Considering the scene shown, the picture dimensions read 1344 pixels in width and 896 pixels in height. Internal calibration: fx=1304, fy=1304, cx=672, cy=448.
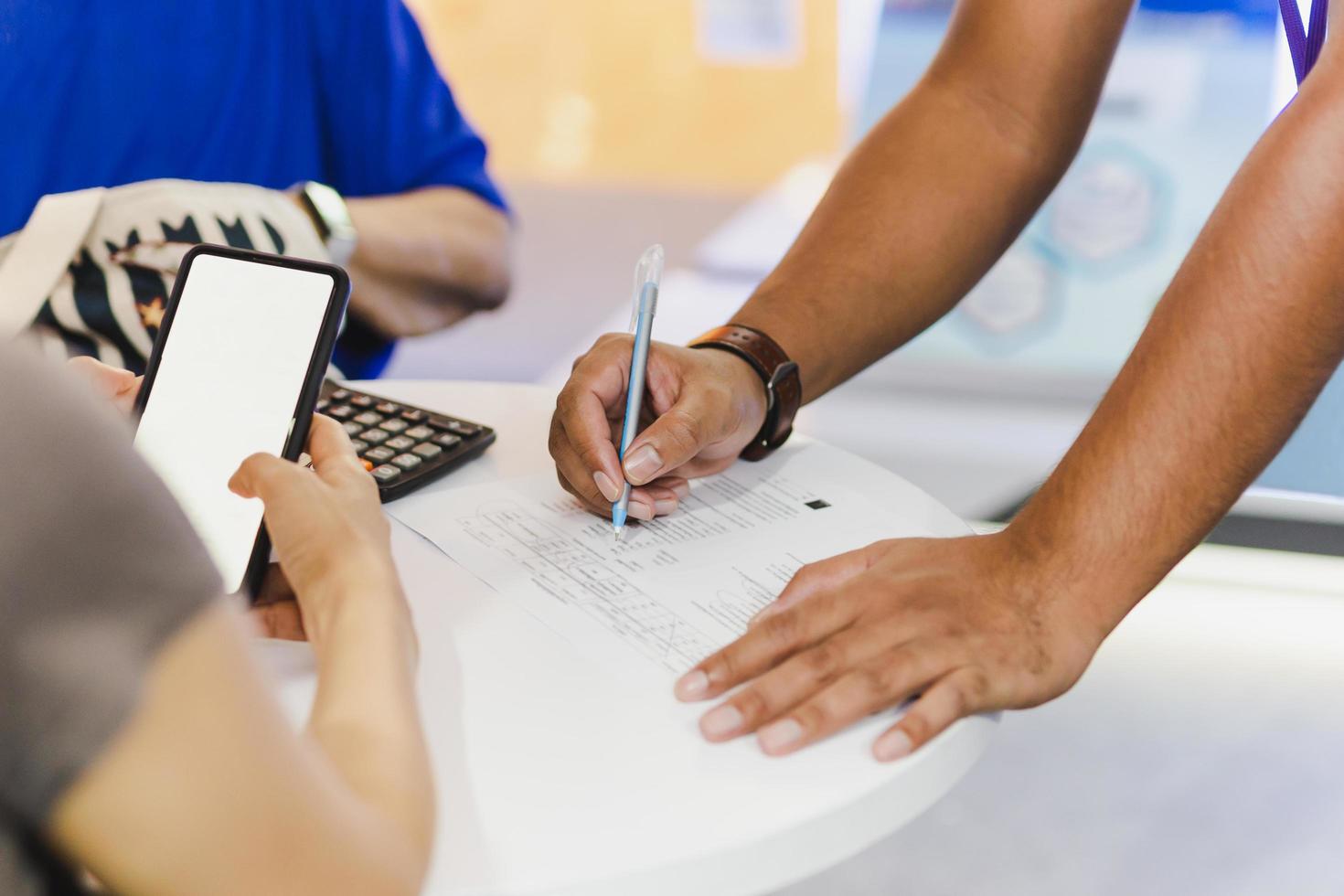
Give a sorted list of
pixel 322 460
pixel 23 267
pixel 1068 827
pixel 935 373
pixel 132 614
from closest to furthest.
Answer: pixel 132 614
pixel 322 460
pixel 23 267
pixel 1068 827
pixel 935 373

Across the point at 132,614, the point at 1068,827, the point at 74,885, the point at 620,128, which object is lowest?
the point at 1068,827

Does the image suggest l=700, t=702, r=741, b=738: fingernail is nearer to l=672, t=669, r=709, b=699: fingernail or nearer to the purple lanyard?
l=672, t=669, r=709, b=699: fingernail

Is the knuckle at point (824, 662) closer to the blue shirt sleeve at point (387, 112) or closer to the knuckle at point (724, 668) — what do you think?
the knuckle at point (724, 668)

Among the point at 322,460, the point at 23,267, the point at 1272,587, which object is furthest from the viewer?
the point at 1272,587

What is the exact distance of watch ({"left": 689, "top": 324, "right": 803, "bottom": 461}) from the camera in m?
0.88

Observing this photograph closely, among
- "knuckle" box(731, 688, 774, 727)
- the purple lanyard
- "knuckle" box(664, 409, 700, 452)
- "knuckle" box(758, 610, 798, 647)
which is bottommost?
"knuckle" box(731, 688, 774, 727)

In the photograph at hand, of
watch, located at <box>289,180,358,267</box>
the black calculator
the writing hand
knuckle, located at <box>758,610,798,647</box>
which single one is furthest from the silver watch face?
knuckle, located at <box>758,610,798,647</box>

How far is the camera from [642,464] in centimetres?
76

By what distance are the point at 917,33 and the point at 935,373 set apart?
622 millimetres

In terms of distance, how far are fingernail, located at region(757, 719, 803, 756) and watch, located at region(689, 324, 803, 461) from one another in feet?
1.10

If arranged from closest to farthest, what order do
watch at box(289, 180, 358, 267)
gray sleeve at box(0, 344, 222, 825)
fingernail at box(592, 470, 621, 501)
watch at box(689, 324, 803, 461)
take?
gray sleeve at box(0, 344, 222, 825), fingernail at box(592, 470, 621, 501), watch at box(689, 324, 803, 461), watch at box(289, 180, 358, 267)

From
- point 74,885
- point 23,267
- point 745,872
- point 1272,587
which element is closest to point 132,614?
point 74,885

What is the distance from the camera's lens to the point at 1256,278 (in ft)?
2.16

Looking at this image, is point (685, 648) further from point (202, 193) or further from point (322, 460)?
point (202, 193)
